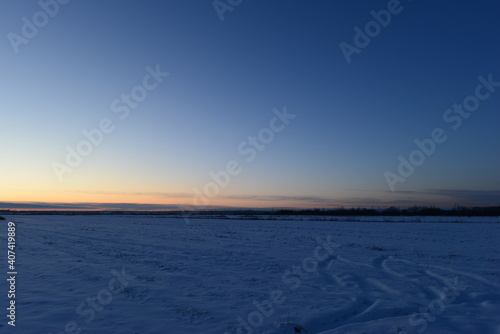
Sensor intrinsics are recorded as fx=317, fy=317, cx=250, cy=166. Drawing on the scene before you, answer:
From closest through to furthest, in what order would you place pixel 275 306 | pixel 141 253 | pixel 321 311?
pixel 321 311, pixel 275 306, pixel 141 253

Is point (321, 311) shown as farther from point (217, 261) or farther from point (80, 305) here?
point (217, 261)

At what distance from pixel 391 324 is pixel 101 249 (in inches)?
659

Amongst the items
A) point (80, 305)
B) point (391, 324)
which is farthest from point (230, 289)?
point (391, 324)

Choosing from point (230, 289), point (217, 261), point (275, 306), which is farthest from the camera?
point (217, 261)

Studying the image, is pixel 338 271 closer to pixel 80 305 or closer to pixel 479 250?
pixel 80 305

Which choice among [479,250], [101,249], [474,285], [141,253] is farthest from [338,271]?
[101,249]

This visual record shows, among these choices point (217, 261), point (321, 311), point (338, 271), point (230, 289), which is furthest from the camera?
point (217, 261)

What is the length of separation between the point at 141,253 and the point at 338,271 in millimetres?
10423

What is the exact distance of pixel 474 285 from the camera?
10359 millimetres

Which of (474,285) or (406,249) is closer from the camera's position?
(474,285)

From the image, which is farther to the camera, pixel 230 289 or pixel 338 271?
pixel 338 271

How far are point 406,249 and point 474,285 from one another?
957 cm

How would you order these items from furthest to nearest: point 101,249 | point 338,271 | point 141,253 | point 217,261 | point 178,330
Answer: point 101,249, point 141,253, point 217,261, point 338,271, point 178,330

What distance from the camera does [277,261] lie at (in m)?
14.8
